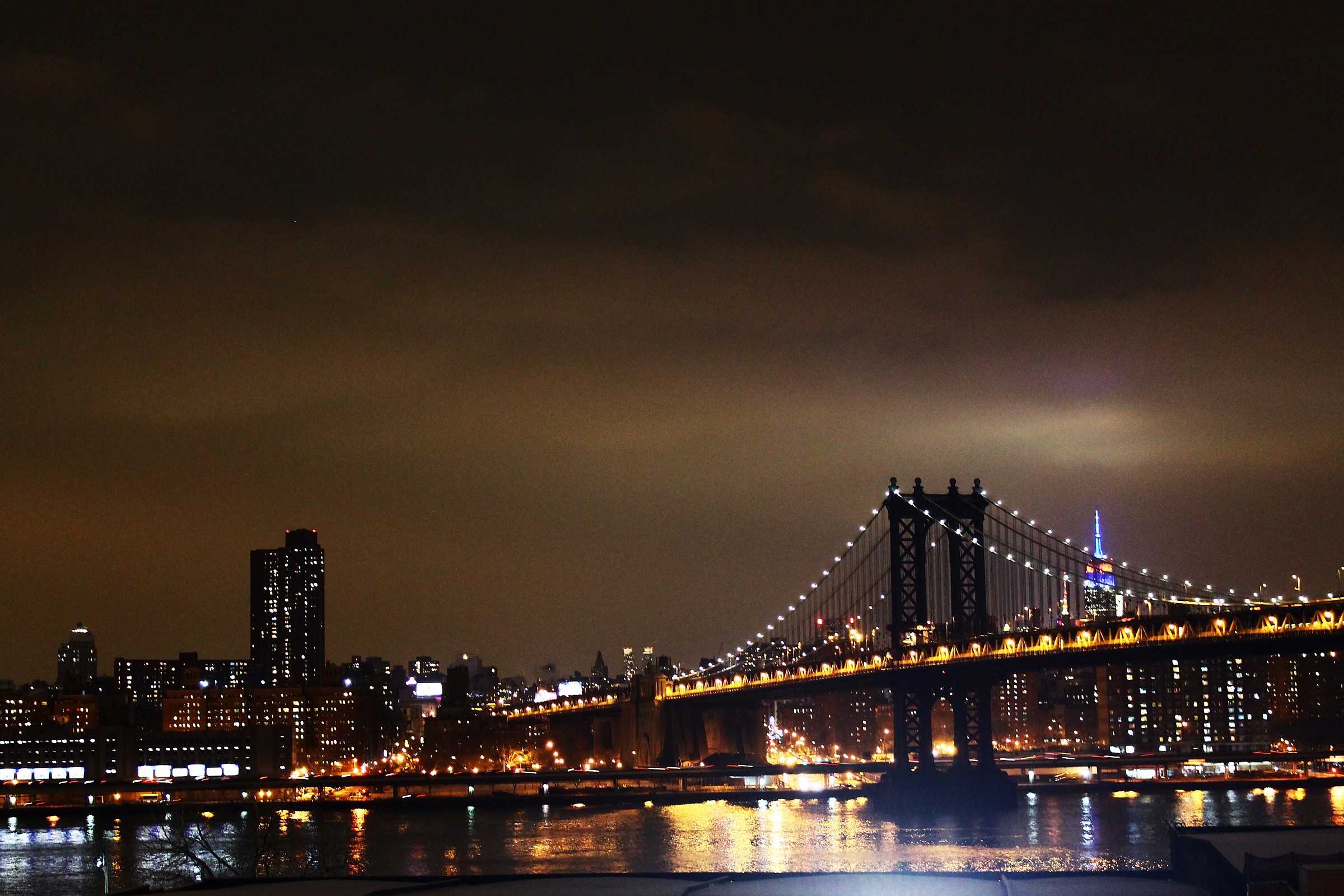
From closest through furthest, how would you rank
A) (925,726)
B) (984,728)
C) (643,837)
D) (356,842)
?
(643,837) → (356,842) → (984,728) → (925,726)

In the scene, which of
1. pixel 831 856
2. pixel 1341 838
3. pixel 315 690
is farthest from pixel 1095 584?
pixel 315 690

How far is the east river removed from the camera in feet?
223

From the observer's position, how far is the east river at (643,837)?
6800 centimetres

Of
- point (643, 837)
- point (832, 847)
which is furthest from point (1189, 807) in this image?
point (643, 837)

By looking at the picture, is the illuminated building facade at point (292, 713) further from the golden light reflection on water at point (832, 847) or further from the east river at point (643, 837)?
the golden light reflection on water at point (832, 847)

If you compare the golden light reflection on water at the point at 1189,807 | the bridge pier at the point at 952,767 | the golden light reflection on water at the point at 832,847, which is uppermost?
the bridge pier at the point at 952,767

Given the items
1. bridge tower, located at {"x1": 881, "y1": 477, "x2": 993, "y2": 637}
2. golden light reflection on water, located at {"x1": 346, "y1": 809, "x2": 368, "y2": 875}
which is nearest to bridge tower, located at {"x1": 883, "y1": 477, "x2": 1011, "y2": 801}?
bridge tower, located at {"x1": 881, "y1": 477, "x2": 993, "y2": 637}

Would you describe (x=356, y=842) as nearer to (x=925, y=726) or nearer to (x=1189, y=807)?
(x=925, y=726)

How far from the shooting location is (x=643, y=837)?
276 ft

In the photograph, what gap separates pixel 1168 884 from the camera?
4528 cm

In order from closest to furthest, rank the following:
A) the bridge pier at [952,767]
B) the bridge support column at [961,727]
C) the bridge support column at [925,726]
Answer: the bridge pier at [952,767]
the bridge support column at [961,727]
the bridge support column at [925,726]

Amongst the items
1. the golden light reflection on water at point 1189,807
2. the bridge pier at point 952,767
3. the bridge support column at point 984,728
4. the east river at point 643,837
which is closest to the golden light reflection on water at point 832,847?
the east river at point 643,837

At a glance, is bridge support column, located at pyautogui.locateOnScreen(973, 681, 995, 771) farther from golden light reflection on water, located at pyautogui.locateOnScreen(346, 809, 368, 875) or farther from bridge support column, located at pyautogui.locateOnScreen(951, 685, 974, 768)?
golden light reflection on water, located at pyautogui.locateOnScreen(346, 809, 368, 875)

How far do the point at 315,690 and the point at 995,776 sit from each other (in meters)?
115
